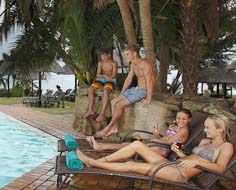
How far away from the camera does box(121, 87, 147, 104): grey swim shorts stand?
6.36 metres

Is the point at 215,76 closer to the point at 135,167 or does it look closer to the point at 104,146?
the point at 104,146

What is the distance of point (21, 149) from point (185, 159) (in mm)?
4588

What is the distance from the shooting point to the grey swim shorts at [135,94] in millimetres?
6363

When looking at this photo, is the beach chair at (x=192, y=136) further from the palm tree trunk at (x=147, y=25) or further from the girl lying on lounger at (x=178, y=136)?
the palm tree trunk at (x=147, y=25)

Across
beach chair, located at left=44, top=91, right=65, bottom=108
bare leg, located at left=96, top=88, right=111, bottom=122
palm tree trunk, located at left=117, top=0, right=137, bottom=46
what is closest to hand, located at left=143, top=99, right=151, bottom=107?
bare leg, located at left=96, top=88, right=111, bottom=122

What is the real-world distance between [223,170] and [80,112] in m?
5.42

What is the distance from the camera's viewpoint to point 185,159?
11.5 feet

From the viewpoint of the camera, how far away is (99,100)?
782cm

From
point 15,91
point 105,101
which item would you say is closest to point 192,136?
point 105,101

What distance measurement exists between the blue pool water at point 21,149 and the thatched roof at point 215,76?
8.66 meters

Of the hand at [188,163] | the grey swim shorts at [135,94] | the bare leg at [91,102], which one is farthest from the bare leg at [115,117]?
the hand at [188,163]

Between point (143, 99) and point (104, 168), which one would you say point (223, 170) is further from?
point (143, 99)

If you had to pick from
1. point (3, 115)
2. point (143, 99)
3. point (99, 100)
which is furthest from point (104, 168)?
point (3, 115)

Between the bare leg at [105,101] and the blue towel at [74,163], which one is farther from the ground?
the bare leg at [105,101]
